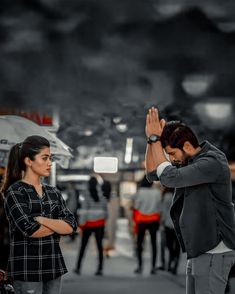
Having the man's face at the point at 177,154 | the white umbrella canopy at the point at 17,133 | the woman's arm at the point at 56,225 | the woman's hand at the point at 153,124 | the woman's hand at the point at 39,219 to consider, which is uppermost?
the white umbrella canopy at the point at 17,133

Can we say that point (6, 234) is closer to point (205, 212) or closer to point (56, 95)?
point (205, 212)

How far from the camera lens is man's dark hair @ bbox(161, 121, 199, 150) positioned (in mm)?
3619

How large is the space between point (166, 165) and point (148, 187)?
642 cm

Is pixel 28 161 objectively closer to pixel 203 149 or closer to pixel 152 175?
pixel 152 175

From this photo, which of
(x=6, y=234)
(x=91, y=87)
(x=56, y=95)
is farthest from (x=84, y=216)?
(x=91, y=87)

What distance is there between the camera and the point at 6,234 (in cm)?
379

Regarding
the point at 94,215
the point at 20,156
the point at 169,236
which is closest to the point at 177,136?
the point at 20,156

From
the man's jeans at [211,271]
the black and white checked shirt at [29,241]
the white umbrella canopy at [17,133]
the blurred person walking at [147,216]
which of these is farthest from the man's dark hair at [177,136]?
the blurred person walking at [147,216]

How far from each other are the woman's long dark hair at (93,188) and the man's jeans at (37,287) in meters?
5.86

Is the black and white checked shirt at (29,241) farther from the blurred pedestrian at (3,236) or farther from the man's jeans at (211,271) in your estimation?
the man's jeans at (211,271)

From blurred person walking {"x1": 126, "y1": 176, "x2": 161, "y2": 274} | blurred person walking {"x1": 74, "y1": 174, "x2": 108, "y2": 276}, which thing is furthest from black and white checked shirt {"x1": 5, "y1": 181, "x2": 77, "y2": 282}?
blurred person walking {"x1": 126, "y1": 176, "x2": 161, "y2": 274}

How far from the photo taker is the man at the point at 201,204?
3.55 metres

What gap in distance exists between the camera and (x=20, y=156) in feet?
11.6

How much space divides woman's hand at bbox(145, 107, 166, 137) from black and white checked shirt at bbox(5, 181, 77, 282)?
704 millimetres
